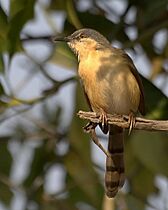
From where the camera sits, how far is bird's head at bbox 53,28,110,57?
13.1 feet

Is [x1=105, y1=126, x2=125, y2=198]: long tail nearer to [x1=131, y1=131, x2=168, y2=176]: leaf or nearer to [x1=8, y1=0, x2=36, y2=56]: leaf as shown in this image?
[x1=131, y1=131, x2=168, y2=176]: leaf

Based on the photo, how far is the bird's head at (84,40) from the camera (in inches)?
158

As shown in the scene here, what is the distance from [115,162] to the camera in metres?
3.90

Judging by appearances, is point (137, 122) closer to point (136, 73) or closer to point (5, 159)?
point (136, 73)

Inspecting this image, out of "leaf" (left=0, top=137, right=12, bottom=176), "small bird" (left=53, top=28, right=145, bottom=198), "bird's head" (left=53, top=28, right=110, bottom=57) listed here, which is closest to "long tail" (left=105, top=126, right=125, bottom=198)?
"small bird" (left=53, top=28, right=145, bottom=198)

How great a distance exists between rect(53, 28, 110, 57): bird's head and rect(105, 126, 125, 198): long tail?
0.44 meters

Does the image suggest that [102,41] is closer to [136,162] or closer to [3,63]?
[3,63]

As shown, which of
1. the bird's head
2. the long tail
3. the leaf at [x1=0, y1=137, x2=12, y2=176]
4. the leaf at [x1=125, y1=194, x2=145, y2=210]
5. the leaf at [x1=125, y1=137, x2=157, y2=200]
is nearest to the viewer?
the long tail

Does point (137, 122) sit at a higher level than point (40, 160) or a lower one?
higher

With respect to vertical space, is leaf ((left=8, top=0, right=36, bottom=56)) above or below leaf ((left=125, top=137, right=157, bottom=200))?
above

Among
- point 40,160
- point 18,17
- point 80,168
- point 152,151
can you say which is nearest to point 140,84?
point 152,151

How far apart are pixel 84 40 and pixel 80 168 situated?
2.68ft

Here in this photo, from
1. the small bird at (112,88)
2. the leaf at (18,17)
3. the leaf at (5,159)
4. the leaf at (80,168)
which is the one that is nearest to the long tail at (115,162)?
the small bird at (112,88)

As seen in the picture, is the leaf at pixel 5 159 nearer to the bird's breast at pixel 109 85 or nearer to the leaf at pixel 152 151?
the leaf at pixel 152 151
